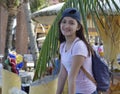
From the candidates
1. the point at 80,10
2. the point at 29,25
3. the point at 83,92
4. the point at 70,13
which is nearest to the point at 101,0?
the point at 80,10

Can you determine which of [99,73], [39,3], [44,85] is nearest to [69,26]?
[99,73]

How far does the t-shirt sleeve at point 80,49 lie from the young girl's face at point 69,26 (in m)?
0.14

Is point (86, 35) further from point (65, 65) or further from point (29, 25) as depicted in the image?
point (29, 25)

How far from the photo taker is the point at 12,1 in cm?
961

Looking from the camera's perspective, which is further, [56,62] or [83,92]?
[56,62]

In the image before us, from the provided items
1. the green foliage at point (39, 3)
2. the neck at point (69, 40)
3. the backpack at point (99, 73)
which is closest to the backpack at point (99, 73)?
the backpack at point (99, 73)

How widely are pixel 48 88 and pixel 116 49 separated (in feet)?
13.2

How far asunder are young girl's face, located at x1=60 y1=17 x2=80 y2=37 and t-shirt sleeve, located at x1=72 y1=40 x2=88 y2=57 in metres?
0.14

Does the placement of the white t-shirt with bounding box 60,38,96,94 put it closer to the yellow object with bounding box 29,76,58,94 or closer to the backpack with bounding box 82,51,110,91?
the backpack with bounding box 82,51,110,91

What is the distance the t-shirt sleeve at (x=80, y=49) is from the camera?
9.84 feet

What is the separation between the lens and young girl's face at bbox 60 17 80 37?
3150 millimetres

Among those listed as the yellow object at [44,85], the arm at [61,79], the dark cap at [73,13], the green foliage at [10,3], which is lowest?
the yellow object at [44,85]

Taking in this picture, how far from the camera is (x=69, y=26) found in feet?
10.4

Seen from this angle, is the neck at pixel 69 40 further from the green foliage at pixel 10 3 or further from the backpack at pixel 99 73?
the green foliage at pixel 10 3
